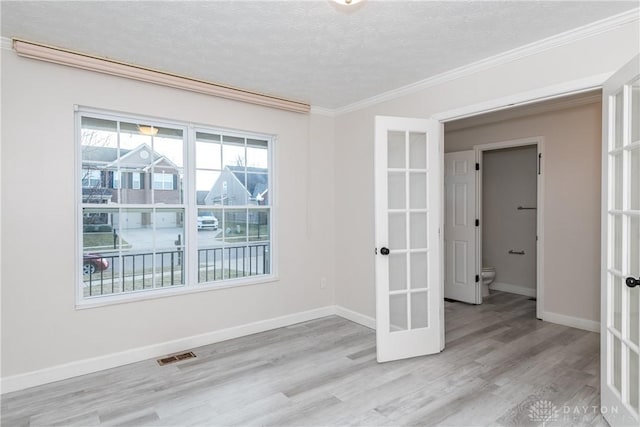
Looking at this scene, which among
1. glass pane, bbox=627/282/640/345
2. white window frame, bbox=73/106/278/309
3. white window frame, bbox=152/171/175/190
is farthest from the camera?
white window frame, bbox=152/171/175/190

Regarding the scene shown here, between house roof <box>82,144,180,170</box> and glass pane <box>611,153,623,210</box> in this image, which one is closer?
glass pane <box>611,153,623,210</box>

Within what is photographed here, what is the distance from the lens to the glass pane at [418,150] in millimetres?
3184

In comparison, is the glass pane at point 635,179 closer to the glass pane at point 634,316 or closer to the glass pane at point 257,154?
the glass pane at point 634,316

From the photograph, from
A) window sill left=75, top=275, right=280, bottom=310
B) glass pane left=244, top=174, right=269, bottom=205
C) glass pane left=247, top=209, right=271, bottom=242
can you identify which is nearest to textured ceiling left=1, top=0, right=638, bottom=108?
glass pane left=244, top=174, right=269, bottom=205

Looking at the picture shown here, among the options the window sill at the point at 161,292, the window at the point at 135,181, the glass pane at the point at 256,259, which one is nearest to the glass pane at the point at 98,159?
the window at the point at 135,181

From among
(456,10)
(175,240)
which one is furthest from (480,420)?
(175,240)

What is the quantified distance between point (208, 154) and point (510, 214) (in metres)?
4.67

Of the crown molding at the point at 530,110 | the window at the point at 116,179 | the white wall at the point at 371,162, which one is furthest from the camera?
the crown molding at the point at 530,110

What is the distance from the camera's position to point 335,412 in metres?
2.33

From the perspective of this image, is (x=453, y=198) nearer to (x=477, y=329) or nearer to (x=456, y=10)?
(x=477, y=329)

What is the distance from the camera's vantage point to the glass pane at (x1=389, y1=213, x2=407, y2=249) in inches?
124

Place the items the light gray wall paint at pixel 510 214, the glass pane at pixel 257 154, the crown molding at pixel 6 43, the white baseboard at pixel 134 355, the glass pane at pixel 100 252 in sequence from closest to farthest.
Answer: the crown molding at pixel 6 43 < the white baseboard at pixel 134 355 < the glass pane at pixel 100 252 < the glass pane at pixel 257 154 < the light gray wall paint at pixel 510 214

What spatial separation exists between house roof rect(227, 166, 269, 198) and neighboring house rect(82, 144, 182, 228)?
614mm

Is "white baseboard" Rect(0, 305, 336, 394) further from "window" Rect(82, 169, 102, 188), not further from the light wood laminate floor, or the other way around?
"window" Rect(82, 169, 102, 188)
